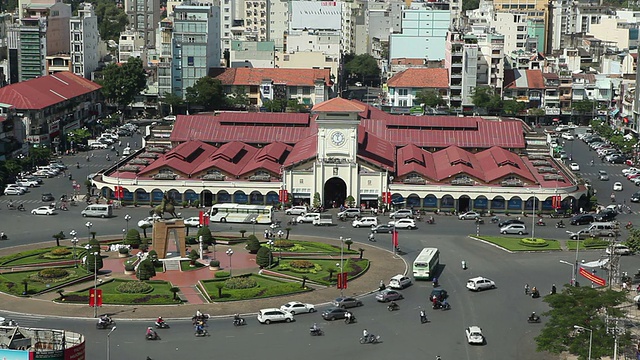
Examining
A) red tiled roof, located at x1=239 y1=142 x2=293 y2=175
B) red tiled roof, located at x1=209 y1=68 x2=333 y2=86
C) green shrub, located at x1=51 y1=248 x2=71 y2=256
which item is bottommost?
green shrub, located at x1=51 y1=248 x2=71 y2=256

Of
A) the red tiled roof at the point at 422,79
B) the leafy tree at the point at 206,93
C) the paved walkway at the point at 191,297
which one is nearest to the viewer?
the paved walkway at the point at 191,297

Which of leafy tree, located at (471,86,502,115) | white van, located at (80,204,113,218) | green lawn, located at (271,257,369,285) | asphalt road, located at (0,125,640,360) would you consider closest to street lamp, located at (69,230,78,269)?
asphalt road, located at (0,125,640,360)

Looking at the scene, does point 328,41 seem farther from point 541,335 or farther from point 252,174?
point 541,335

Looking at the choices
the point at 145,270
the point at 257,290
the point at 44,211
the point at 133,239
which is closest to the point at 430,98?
the point at 44,211

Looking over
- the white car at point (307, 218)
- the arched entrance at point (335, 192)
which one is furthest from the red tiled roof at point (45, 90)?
the white car at point (307, 218)

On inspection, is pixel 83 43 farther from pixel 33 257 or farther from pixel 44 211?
pixel 33 257

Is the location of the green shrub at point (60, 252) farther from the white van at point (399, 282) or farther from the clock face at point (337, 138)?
the clock face at point (337, 138)

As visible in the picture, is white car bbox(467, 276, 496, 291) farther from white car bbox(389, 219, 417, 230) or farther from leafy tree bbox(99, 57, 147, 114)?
leafy tree bbox(99, 57, 147, 114)

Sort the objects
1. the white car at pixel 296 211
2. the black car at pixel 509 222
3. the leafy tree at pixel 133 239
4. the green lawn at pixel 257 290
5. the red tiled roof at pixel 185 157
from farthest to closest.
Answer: the red tiled roof at pixel 185 157 < the white car at pixel 296 211 < the black car at pixel 509 222 < the leafy tree at pixel 133 239 < the green lawn at pixel 257 290
